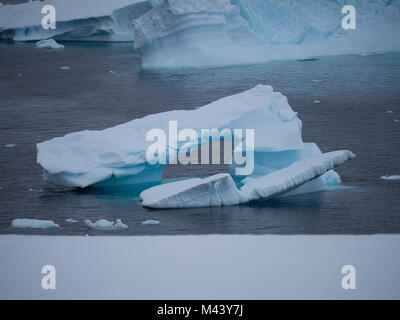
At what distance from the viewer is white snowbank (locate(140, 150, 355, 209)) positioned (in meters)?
4.41

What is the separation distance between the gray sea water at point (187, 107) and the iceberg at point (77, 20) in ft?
0.52

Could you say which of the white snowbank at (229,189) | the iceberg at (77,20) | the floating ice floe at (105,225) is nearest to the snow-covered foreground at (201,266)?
the floating ice floe at (105,225)

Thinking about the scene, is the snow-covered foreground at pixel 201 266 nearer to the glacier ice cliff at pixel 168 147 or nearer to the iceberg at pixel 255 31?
the glacier ice cliff at pixel 168 147

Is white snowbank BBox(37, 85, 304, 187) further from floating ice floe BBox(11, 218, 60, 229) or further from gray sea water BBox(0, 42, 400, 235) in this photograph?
floating ice floe BBox(11, 218, 60, 229)

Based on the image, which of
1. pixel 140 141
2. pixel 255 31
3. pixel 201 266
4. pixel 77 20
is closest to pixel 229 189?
pixel 140 141

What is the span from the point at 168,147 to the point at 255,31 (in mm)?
4963

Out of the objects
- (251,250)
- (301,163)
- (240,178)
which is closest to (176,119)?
(240,178)

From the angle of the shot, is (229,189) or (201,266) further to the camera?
(229,189)

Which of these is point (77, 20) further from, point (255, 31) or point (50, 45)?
point (255, 31)

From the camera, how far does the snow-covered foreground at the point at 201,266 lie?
342 centimetres

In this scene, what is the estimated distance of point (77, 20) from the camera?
10.7 metres

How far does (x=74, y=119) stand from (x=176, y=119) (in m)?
2.08

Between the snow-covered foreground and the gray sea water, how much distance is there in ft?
0.52

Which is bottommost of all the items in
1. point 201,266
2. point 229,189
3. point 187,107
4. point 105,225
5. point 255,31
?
point 201,266
